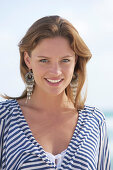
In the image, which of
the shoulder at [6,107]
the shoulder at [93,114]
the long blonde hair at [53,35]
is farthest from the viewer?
the shoulder at [93,114]

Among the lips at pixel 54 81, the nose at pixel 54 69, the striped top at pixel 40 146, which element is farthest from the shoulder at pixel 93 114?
the nose at pixel 54 69

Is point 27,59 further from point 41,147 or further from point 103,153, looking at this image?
point 103,153

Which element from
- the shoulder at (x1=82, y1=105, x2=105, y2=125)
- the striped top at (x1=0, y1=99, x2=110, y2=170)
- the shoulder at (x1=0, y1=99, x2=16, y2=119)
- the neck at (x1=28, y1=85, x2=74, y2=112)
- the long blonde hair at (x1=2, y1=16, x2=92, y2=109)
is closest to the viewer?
the striped top at (x1=0, y1=99, x2=110, y2=170)

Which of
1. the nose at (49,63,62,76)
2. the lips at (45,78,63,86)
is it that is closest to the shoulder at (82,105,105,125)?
the lips at (45,78,63,86)

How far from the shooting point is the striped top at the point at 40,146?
281cm

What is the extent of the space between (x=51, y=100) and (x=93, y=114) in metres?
0.42

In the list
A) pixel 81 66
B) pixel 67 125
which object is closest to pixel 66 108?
pixel 67 125

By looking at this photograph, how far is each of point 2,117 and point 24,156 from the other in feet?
1.38

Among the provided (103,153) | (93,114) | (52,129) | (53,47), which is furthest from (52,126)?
(53,47)

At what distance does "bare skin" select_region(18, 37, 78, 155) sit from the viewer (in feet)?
9.35

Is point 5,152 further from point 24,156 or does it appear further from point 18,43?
point 18,43

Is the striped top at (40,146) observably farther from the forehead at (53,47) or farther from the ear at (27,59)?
the forehead at (53,47)

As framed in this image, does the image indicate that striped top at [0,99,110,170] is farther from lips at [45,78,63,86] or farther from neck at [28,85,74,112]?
lips at [45,78,63,86]

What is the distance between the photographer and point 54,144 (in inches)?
116
